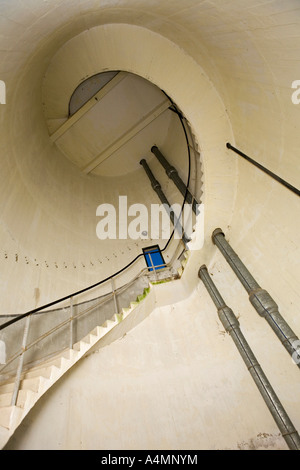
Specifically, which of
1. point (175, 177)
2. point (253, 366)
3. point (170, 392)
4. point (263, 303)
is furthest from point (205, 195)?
point (170, 392)

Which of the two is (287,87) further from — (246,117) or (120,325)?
(120,325)

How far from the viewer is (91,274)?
5.43 metres

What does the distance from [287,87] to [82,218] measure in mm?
5017

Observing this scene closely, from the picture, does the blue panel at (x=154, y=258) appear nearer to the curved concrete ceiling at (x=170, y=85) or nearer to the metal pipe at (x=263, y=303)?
the curved concrete ceiling at (x=170, y=85)

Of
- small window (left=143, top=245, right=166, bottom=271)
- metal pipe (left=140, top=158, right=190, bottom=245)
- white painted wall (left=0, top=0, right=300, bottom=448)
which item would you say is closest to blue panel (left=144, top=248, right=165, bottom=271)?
small window (left=143, top=245, right=166, bottom=271)

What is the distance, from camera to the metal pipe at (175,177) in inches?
229

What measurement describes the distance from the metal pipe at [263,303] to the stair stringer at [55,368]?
1.44m

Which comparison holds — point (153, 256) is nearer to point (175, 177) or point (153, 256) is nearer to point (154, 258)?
point (154, 258)

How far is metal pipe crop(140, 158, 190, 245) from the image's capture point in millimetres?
5870

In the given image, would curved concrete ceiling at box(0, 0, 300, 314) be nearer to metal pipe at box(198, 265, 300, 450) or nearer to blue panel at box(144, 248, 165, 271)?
metal pipe at box(198, 265, 300, 450)

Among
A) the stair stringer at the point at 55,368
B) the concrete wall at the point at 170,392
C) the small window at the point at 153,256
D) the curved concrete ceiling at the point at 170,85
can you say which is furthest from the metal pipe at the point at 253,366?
the small window at the point at 153,256

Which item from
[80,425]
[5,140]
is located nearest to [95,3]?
[5,140]

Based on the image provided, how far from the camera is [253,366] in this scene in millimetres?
3293

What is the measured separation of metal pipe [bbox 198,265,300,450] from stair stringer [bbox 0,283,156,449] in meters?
1.05
